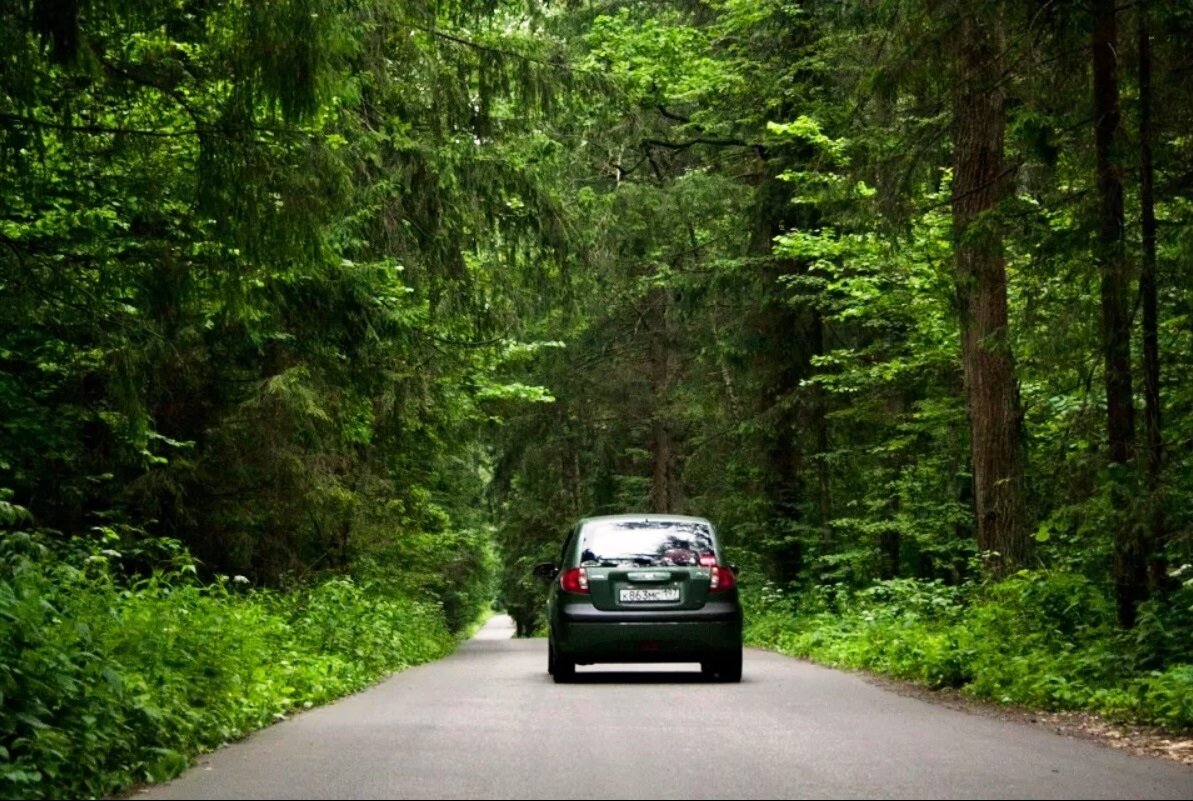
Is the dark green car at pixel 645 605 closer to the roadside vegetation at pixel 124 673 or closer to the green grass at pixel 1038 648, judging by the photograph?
the green grass at pixel 1038 648

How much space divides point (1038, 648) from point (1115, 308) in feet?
9.89

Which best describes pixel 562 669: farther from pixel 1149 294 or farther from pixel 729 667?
pixel 1149 294

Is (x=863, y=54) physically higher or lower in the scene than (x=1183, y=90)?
higher

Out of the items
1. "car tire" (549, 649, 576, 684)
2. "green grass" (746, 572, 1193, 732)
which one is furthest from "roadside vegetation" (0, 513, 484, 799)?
"green grass" (746, 572, 1193, 732)

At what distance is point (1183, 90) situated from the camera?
40.0ft

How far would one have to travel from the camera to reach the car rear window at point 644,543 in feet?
49.7

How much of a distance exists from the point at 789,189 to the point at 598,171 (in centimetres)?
554

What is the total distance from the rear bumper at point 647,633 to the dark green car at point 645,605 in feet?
0.03

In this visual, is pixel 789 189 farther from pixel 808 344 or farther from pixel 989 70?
pixel 989 70

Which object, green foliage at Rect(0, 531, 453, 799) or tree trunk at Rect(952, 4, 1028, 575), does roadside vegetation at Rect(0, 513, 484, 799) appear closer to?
green foliage at Rect(0, 531, 453, 799)

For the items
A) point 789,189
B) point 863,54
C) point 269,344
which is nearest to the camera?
point 269,344

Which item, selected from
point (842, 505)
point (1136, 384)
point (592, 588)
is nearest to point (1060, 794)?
point (1136, 384)

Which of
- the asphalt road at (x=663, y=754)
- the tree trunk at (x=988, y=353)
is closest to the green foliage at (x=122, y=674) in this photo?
the asphalt road at (x=663, y=754)

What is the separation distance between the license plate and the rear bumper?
124 millimetres
